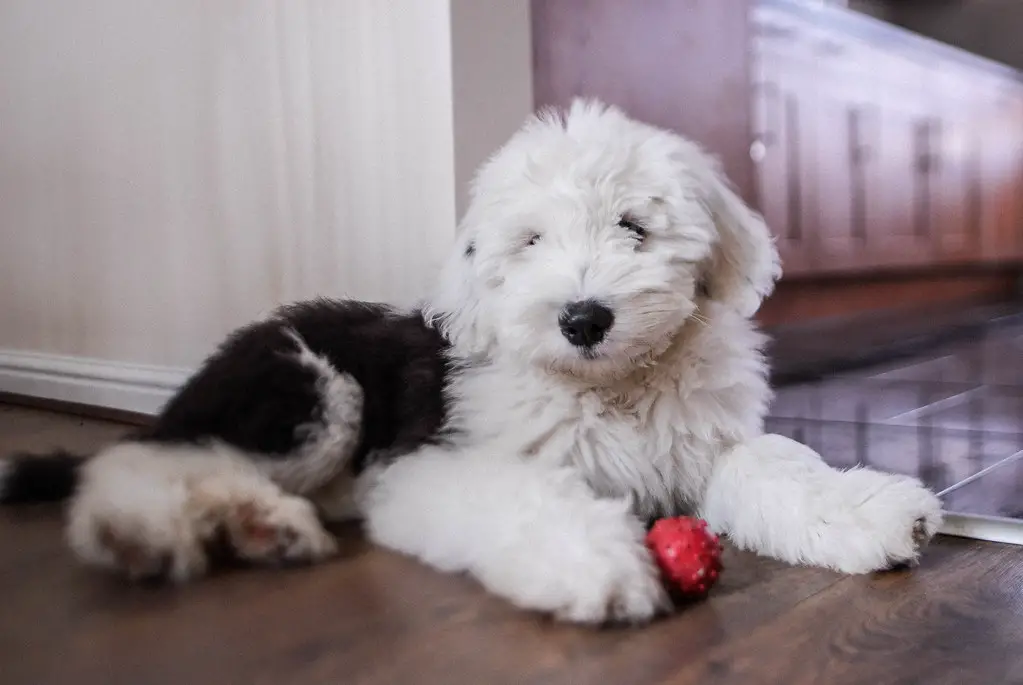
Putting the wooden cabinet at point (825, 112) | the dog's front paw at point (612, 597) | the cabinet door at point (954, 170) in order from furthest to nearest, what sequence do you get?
the cabinet door at point (954, 170) → the wooden cabinet at point (825, 112) → the dog's front paw at point (612, 597)

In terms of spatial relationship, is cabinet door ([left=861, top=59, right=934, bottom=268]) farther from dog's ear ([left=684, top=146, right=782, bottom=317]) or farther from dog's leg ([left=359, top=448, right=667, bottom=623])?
dog's leg ([left=359, top=448, right=667, bottom=623])

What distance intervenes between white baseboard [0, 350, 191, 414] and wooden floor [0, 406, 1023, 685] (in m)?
1.55

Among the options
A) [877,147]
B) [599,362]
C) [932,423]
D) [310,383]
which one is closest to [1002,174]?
[877,147]

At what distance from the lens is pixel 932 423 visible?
273cm

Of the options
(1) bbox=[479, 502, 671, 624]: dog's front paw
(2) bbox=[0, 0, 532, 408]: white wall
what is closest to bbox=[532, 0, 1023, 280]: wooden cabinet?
(2) bbox=[0, 0, 532, 408]: white wall

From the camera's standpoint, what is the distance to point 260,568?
1576 millimetres

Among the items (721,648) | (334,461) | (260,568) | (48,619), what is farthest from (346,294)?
(721,648)

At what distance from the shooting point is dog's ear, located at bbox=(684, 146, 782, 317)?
5.50ft

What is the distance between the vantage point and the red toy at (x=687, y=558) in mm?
1343

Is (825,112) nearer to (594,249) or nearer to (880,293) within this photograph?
(880,293)

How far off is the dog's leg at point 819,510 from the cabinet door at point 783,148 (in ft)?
8.64

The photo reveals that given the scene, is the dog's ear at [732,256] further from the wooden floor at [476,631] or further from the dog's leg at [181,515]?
the dog's leg at [181,515]

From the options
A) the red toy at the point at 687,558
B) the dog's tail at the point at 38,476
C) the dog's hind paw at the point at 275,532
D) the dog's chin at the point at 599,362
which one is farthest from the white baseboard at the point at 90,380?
the red toy at the point at 687,558

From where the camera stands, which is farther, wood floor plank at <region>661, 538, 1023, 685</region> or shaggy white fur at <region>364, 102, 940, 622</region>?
shaggy white fur at <region>364, 102, 940, 622</region>
